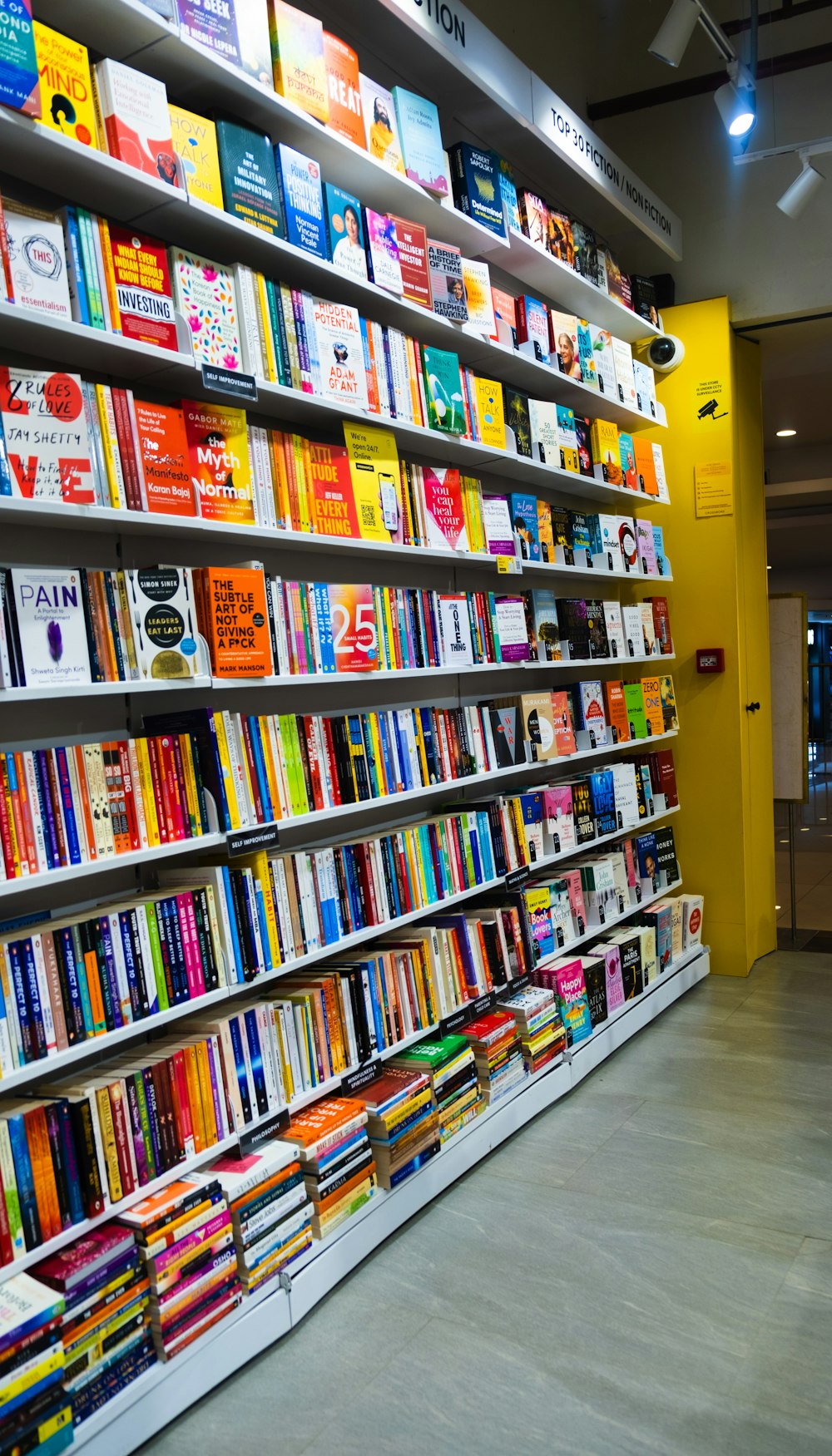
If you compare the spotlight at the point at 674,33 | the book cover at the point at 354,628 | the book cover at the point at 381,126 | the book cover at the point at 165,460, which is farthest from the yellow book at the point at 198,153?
the spotlight at the point at 674,33

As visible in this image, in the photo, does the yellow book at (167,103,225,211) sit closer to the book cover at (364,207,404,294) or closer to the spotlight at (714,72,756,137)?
the book cover at (364,207,404,294)

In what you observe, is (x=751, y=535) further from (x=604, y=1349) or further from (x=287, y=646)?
(x=604, y=1349)

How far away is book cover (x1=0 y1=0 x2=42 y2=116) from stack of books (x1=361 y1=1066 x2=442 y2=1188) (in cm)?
239

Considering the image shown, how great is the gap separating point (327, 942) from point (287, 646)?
78 centimetres

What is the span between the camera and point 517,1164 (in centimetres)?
326

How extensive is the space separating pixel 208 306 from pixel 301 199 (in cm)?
53

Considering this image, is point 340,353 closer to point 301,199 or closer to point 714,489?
point 301,199

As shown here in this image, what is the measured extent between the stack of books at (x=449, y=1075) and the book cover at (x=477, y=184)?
2.64 meters

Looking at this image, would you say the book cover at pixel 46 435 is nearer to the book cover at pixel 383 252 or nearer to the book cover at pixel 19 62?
the book cover at pixel 19 62

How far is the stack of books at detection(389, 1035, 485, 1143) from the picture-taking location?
3072 mm

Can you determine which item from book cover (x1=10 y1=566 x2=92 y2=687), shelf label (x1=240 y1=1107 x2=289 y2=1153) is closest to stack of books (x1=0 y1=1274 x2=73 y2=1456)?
shelf label (x1=240 y1=1107 x2=289 y2=1153)

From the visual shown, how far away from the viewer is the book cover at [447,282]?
10.9 feet

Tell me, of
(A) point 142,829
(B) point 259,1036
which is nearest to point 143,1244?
(B) point 259,1036

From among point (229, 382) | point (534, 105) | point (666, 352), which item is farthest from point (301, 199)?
point (666, 352)
